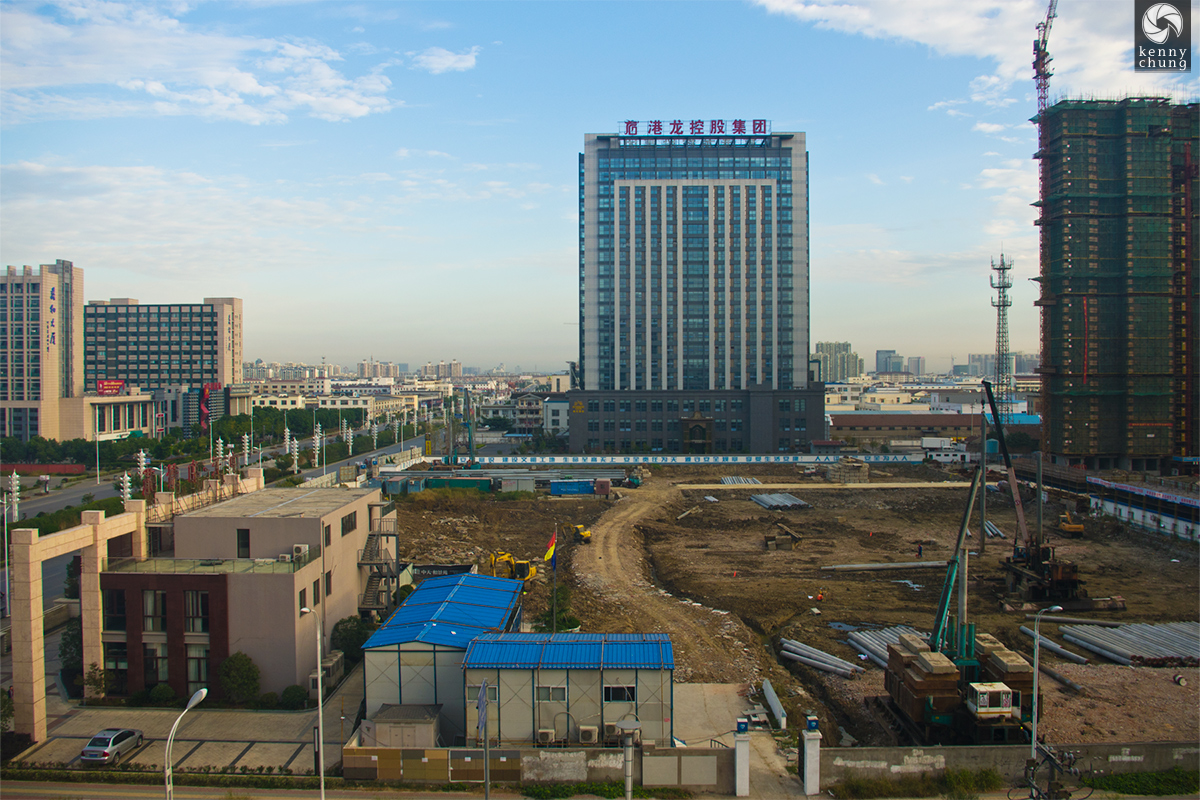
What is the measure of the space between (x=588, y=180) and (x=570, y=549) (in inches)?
2154

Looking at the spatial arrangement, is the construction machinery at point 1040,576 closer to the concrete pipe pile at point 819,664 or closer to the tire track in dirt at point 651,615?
the concrete pipe pile at point 819,664

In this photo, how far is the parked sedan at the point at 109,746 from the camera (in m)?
17.9

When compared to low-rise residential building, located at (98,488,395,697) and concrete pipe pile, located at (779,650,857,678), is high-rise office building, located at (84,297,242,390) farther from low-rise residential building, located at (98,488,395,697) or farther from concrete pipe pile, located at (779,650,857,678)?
concrete pipe pile, located at (779,650,857,678)

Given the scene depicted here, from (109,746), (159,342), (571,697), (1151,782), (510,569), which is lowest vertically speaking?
(1151,782)

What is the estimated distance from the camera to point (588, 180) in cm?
8581

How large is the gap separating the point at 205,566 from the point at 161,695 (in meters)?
3.83

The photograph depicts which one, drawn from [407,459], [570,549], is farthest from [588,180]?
[570,549]

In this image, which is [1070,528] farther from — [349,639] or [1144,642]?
[349,639]

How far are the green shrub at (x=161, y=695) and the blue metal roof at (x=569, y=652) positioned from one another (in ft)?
32.7

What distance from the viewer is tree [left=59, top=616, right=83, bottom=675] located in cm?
2231

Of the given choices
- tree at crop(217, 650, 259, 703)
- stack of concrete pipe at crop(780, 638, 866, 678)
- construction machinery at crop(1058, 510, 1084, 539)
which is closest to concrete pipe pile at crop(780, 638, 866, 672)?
stack of concrete pipe at crop(780, 638, 866, 678)

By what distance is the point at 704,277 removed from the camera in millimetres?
85562

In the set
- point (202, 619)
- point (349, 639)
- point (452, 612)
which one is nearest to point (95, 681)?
point (202, 619)

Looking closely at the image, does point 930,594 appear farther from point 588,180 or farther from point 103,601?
point 588,180
